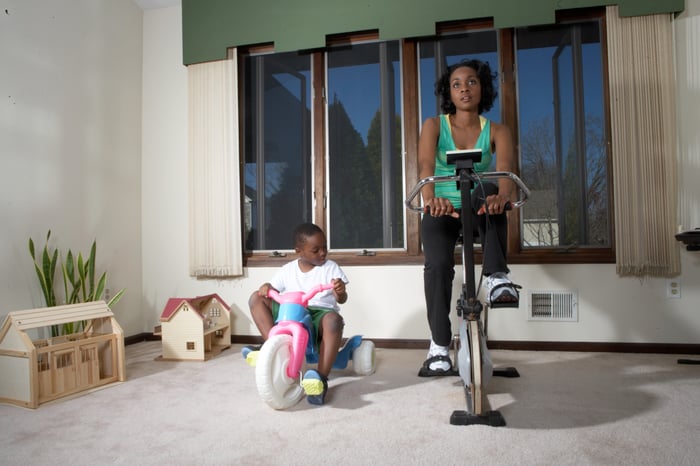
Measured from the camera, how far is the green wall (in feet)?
9.26

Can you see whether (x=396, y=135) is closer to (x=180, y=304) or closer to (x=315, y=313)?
(x=315, y=313)

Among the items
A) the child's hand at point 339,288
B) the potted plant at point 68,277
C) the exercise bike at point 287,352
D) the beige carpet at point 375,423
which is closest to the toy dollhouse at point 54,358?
the beige carpet at point 375,423

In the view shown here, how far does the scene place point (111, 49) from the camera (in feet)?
10.3

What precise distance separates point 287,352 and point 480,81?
161cm

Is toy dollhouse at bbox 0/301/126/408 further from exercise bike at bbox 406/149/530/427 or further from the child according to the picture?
exercise bike at bbox 406/149/530/427

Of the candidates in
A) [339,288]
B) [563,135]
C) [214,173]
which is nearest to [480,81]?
[563,135]

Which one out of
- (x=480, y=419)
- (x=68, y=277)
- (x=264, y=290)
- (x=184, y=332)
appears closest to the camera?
(x=480, y=419)

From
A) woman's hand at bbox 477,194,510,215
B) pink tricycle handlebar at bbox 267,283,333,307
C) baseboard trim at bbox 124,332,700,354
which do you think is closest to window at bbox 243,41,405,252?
baseboard trim at bbox 124,332,700,354

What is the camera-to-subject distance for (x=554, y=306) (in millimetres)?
2807

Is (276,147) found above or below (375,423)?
above

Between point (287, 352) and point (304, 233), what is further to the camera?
point (304, 233)

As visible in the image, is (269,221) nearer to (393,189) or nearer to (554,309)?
(393,189)

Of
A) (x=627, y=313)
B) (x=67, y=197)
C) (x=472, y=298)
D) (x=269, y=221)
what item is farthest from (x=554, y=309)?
(x=67, y=197)

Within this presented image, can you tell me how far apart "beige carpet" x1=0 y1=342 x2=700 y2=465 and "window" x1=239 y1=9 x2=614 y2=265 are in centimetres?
100
